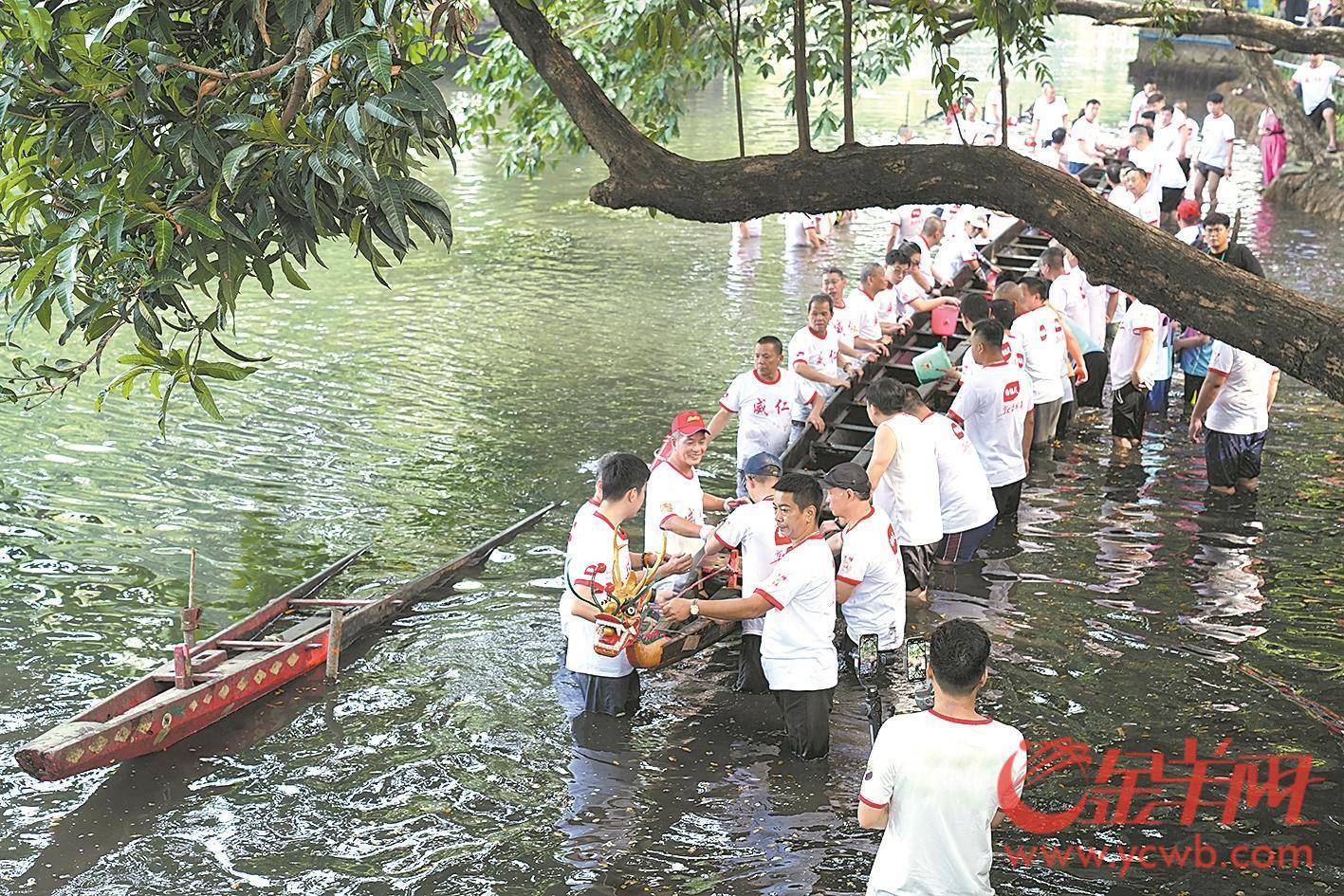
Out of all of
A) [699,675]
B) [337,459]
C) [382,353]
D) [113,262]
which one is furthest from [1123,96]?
[113,262]

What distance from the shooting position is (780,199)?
259 inches

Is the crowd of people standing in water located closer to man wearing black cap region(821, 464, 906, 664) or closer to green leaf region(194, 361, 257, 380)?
man wearing black cap region(821, 464, 906, 664)

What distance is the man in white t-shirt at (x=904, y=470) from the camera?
367 inches

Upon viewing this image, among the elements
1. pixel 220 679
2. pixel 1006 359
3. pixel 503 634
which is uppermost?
pixel 1006 359

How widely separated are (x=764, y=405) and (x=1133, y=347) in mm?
4089

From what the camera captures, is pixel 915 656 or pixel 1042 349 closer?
pixel 915 656

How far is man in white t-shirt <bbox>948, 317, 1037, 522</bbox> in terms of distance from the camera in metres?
10.6

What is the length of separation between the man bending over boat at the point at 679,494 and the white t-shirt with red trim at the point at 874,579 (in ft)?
3.40

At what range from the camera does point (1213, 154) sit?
22.5 metres

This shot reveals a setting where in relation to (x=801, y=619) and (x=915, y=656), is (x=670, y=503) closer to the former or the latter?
(x=801, y=619)

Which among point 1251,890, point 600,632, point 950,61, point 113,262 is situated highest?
point 950,61

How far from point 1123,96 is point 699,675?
3824 centimetres

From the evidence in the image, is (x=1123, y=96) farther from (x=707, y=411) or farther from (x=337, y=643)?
(x=337, y=643)

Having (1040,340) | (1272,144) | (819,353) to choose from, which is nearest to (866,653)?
(819,353)
